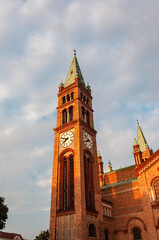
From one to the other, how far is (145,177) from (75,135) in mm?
12301

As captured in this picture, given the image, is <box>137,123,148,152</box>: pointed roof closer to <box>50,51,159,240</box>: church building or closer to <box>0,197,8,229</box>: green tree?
<box>50,51,159,240</box>: church building

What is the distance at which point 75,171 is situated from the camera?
1125 inches

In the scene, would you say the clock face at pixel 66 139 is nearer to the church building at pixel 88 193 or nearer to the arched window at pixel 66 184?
the church building at pixel 88 193

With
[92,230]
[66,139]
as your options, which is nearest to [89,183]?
[92,230]

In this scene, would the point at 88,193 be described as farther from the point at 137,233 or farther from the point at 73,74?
the point at 73,74

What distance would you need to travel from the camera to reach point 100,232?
26688 millimetres

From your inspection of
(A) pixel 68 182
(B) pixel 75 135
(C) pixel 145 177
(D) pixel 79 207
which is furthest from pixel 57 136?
(C) pixel 145 177

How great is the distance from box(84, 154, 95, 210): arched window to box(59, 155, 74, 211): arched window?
6.69ft

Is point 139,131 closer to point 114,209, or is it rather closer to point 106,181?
point 106,181

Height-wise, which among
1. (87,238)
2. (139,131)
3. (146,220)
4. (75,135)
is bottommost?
(87,238)

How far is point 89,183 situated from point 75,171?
3354mm

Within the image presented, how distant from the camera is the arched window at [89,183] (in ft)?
92.1

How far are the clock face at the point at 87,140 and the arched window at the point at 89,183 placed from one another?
6.26ft

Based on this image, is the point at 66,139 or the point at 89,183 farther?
the point at 66,139
